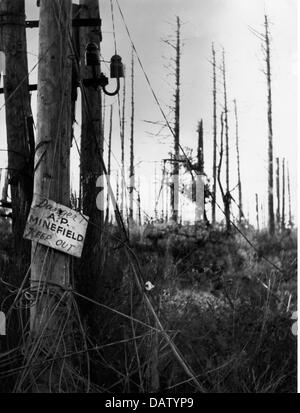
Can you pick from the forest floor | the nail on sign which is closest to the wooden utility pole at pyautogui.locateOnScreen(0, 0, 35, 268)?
the forest floor

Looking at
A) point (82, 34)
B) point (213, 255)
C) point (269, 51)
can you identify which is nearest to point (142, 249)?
point (213, 255)

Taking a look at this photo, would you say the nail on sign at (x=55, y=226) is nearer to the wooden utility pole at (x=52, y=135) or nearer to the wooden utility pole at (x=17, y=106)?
the wooden utility pole at (x=52, y=135)

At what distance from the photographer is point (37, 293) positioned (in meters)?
3.05

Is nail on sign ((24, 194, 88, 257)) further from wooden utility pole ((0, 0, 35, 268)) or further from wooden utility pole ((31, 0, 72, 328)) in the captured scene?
wooden utility pole ((0, 0, 35, 268))

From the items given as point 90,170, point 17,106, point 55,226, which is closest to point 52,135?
point 55,226

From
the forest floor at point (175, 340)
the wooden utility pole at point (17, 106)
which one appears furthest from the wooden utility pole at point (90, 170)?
the wooden utility pole at point (17, 106)

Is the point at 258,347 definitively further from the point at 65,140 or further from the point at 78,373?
the point at 65,140

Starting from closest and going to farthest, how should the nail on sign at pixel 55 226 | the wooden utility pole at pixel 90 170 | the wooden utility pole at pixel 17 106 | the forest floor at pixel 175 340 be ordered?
the nail on sign at pixel 55 226 → the forest floor at pixel 175 340 → the wooden utility pole at pixel 90 170 → the wooden utility pole at pixel 17 106

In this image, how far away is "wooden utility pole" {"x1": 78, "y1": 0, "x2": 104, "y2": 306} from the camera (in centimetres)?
392

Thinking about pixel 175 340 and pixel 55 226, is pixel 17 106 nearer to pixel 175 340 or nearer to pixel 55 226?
pixel 55 226

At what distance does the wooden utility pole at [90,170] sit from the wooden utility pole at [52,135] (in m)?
0.18

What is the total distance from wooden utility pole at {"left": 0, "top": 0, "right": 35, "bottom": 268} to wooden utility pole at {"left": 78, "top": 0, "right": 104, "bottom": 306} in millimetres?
469

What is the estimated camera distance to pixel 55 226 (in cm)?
300

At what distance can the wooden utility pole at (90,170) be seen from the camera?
3.92 m
